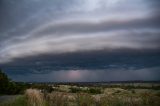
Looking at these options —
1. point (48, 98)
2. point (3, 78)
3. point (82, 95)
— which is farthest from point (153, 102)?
point (3, 78)

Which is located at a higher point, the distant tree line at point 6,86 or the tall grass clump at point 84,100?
the distant tree line at point 6,86

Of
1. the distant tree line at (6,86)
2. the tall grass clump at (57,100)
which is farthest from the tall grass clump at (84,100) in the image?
the distant tree line at (6,86)

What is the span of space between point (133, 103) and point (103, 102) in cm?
167

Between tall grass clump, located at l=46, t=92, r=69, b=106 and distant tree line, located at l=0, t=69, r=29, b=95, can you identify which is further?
distant tree line, located at l=0, t=69, r=29, b=95

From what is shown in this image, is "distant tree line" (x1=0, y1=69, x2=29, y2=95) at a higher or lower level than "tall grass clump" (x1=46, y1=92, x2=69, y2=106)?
higher

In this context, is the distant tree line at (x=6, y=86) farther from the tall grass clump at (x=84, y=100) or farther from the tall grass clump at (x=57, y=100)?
the tall grass clump at (x=84, y=100)

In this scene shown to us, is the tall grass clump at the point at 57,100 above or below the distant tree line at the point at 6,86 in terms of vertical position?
below

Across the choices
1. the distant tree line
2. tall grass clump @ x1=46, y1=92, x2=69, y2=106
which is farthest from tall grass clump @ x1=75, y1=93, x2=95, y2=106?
the distant tree line

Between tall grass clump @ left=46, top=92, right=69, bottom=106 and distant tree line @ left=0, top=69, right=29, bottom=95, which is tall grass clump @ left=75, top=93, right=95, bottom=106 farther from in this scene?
distant tree line @ left=0, top=69, right=29, bottom=95

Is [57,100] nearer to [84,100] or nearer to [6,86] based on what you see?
[84,100]

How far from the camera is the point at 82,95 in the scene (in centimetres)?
1758

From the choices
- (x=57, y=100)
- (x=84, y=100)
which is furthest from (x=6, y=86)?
(x=84, y=100)

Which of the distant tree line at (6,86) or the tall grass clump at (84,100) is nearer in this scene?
the tall grass clump at (84,100)

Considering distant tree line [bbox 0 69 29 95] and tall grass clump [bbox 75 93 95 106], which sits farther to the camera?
distant tree line [bbox 0 69 29 95]
